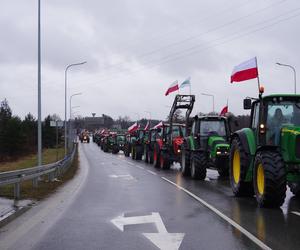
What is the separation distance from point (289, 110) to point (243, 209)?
2.81 metres

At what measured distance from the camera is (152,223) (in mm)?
10148

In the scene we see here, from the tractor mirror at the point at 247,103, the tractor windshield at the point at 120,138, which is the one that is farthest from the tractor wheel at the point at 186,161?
the tractor windshield at the point at 120,138

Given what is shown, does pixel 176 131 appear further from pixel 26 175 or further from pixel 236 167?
pixel 26 175

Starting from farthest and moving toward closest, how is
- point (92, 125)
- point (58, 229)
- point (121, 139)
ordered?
point (92, 125), point (121, 139), point (58, 229)

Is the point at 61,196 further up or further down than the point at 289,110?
further down

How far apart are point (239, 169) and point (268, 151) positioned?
2244 mm

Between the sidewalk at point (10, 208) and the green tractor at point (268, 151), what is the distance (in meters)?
5.46

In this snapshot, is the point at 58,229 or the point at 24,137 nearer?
the point at 58,229

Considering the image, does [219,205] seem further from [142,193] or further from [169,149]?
[169,149]

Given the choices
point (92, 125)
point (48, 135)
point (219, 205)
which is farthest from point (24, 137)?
point (92, 125)

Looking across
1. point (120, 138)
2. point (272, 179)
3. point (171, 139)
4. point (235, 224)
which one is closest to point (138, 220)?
point (235, 224)

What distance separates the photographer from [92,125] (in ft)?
594

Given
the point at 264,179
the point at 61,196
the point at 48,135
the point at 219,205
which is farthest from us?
the point at 48,135

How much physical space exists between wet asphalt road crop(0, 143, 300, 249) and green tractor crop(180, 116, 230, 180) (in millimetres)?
4030
